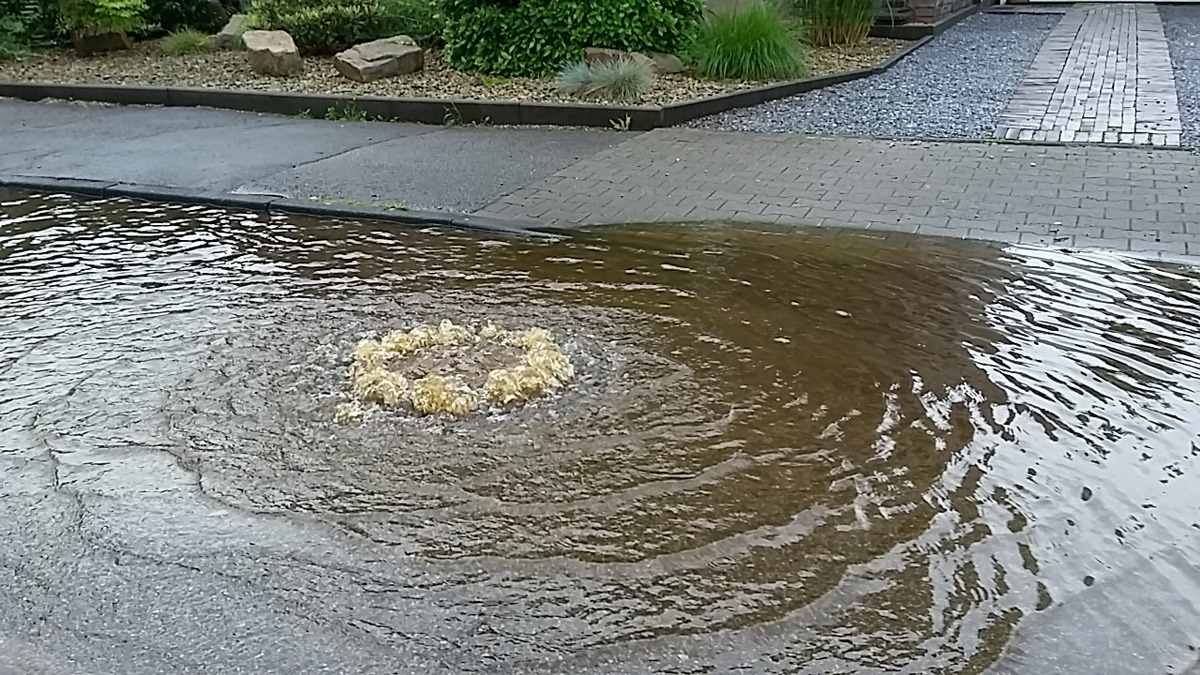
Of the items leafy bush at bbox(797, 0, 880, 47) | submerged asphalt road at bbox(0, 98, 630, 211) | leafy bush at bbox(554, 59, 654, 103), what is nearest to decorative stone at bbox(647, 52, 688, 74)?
leafy bush at bbox(554, 59, 654, 103)

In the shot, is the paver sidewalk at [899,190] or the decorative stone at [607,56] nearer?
the paver sidewalk at [899,190]

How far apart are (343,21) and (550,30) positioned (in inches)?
117

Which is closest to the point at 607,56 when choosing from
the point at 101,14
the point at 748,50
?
the point at 748,50

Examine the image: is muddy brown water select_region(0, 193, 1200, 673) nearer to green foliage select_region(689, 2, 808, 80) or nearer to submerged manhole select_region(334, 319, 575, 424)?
submerged manhole select_region(334, 319, 575, 424)

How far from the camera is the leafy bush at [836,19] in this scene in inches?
526

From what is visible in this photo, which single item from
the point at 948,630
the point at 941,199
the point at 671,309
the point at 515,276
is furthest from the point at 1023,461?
the point at 941,199

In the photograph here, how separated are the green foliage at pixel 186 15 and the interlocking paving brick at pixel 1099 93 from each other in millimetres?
10902

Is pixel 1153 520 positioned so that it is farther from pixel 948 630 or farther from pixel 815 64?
pixel 815 64

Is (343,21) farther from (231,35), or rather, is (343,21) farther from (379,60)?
(231,35)

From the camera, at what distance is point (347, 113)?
1021 centimetres

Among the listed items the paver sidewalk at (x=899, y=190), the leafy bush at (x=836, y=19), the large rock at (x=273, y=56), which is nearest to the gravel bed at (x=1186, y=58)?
the paver sidewalk at (x=899, y=190)

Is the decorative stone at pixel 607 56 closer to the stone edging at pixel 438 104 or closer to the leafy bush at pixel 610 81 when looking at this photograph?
the leafy bush at pixel 610 81

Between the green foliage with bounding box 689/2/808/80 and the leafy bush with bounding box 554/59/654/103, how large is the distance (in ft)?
3.67

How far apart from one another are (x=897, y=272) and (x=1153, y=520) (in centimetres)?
244
